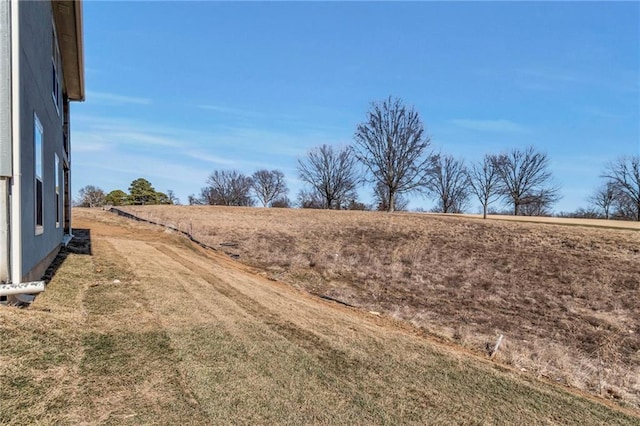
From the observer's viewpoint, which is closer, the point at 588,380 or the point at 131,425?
the point at 131,425

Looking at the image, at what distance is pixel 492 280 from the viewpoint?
38.4 feet

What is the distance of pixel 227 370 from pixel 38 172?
4487 millimetres

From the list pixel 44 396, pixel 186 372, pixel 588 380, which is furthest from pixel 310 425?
pixel 588 380

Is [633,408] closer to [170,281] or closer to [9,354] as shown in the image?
[9,354]

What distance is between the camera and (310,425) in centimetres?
296

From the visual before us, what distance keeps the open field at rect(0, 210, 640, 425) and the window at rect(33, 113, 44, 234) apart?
3.04 feet

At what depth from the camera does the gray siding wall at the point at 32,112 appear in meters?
4.34

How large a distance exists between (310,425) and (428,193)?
3482cm

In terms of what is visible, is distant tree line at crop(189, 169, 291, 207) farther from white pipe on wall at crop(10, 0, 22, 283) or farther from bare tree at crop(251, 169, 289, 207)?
white pipe on wall at crop(10, 0, 22, 283)

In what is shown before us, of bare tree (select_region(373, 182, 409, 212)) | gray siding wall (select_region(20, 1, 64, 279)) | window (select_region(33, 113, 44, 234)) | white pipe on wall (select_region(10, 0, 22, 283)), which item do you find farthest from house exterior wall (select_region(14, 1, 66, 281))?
bare tree (select_region(373, 182, 409, 212))

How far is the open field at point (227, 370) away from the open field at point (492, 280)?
4.61ft

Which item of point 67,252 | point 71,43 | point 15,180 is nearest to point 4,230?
point 15,180

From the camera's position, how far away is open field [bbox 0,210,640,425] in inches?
113

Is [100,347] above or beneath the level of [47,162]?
beneath
